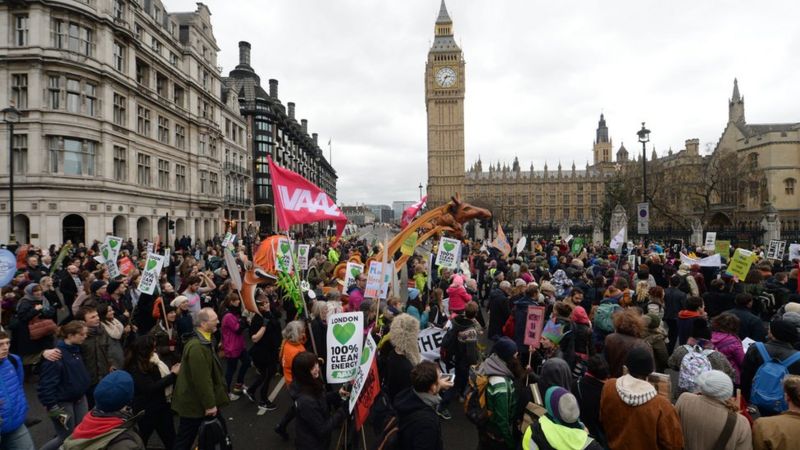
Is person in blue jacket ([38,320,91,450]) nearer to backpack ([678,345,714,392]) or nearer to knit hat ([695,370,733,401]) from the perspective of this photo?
knit hat ([695,370,733,401])

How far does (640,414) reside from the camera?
318 centimetres

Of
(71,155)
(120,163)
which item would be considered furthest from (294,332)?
(120,163)

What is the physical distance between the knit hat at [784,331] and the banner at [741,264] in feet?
18.4

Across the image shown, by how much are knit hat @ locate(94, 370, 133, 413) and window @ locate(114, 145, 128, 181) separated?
28.7 m

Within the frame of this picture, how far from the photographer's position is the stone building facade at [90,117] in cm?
2280

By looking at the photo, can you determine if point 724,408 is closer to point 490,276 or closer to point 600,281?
point 600,281

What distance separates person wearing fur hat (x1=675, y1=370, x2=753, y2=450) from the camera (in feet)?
10.1

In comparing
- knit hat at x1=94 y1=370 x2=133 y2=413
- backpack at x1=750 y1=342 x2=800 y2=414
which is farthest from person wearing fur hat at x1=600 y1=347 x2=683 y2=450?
knit hat at x1=94 y1=370 x2=133 y2=413

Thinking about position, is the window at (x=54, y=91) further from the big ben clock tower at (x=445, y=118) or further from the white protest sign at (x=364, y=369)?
the big ben clock tower at (x=445, y=118)

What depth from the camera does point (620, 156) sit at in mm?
121938

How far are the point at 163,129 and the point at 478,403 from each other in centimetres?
3614

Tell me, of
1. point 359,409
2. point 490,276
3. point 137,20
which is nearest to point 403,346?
point 359,409

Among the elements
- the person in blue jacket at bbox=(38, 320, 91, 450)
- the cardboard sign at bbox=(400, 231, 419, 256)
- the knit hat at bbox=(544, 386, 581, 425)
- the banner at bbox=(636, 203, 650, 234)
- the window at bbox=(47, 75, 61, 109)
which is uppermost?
the window at bbox=(47, 75, 61, 109)

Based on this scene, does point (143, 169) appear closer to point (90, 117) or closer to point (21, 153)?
point (90, 117)
